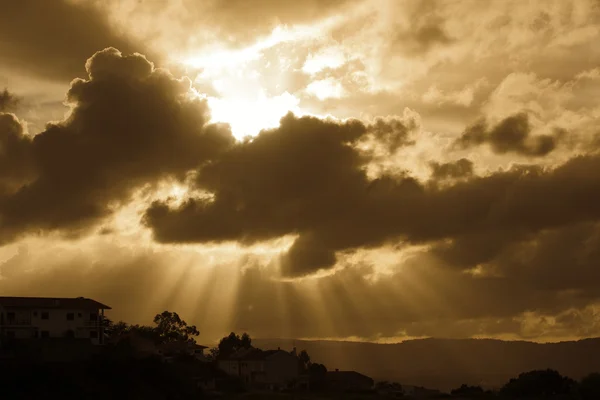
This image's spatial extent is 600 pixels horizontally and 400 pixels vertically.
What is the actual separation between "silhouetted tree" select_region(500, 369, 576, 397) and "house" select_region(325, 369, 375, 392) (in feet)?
95.1

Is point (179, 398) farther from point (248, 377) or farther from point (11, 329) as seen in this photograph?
point (248, 377)

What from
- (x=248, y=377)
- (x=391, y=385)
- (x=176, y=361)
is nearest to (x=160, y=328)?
(x=248, y=377)

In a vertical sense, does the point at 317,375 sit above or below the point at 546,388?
above

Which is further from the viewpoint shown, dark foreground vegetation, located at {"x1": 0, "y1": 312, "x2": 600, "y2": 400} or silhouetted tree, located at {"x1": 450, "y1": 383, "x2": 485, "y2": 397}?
silhouetted tree, located at {"x1": 450, "y1": 383, "x2": 485, "y2": 397}

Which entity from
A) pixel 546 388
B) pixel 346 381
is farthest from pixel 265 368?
pixel 546 388

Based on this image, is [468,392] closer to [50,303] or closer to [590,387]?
[590,387]

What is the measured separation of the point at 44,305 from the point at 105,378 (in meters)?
18.7

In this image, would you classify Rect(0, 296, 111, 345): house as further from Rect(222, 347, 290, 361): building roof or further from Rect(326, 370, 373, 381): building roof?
Rect(326, 370, 373, 381): building roof

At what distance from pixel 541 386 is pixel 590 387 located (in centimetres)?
1309

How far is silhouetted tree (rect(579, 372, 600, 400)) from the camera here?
164750mm

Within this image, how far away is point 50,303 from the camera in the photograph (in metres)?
142

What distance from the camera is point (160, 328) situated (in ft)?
643

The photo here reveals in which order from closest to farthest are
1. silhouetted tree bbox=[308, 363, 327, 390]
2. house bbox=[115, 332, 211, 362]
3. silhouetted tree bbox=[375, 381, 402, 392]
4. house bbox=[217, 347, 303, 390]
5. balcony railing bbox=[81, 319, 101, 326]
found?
balcony railing bbox=[81, 319, 101, 326], house bbox=[115, 332, 211, 362], silhouetted tree bbox=[308, 363, 327, 390], house bbox=[217, 347, 303, 390], silhouetted tree bbox=[375, 381, 402, 392]

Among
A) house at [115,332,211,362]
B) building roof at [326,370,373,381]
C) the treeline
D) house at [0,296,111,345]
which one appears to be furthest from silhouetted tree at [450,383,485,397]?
house at [0,296,111,345]
